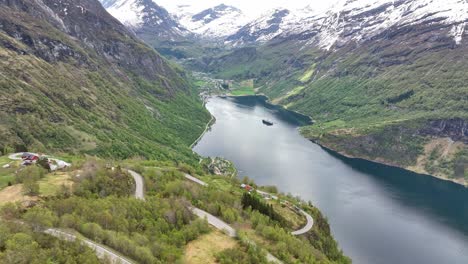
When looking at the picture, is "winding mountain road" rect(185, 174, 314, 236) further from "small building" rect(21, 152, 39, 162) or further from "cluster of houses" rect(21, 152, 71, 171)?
"small building" rect(21, 152, 39, 162)

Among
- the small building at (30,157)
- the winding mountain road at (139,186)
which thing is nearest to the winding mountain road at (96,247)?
the winding mountain road at (139,186)

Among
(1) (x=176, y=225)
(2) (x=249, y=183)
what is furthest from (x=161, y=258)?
(2) (x=249, y=183)

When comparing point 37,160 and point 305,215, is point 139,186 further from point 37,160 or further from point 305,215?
point 305,215

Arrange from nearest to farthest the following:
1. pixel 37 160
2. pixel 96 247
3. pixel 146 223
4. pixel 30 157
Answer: pixel 96 247, pixel 146 223, pixel 37 160, pixel 30 157

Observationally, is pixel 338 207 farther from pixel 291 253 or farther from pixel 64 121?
pixel 64 121

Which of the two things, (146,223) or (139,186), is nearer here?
(146,223)

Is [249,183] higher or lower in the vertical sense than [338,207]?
higher

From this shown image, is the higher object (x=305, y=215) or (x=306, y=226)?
(x=305, y=215)

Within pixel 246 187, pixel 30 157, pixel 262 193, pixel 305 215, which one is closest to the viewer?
pixel 30 157

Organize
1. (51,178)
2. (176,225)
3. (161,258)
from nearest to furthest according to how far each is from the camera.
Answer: (161,258) → (176,225) → (51,178)

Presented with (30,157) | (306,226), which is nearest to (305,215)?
(306,226)

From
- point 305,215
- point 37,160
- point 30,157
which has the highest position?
point 37,160
